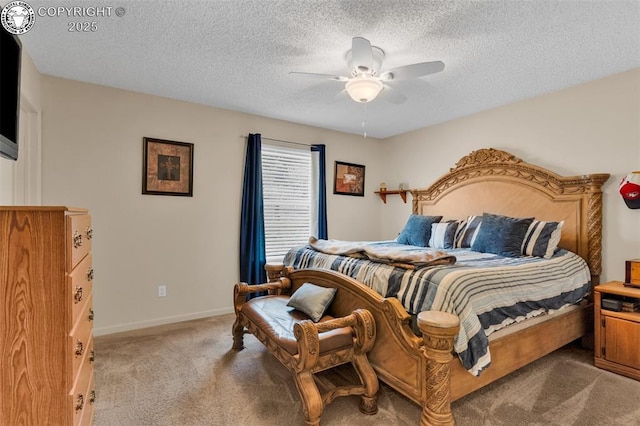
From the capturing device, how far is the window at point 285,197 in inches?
162

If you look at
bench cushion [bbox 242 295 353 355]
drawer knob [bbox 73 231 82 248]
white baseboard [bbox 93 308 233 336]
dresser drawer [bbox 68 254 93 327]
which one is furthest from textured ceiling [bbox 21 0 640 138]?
white baseboard [bbox 93 308 233 336]

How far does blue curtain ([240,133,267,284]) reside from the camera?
12.4 ft

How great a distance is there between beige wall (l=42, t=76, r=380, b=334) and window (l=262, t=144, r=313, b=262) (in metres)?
0.35

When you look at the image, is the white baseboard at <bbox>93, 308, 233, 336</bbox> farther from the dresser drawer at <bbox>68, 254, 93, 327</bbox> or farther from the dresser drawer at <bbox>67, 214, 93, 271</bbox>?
the dresser drawer at <bbox>67, 214, 93, 271</bbox>

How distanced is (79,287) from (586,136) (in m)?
4.06

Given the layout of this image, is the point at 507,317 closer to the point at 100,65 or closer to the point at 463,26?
the point at 463,26

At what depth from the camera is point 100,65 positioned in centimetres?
264

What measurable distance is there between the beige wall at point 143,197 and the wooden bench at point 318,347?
4.93 feet

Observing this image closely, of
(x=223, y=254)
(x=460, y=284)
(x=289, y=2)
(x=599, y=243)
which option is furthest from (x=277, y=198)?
(x=599, y=243)

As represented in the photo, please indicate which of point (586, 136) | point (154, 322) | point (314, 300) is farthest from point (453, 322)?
point (154, 322)

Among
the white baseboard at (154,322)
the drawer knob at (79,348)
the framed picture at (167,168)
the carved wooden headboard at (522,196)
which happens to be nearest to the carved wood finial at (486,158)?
the carved wooden headboard at (522,196)

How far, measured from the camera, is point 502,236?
291 centimetres

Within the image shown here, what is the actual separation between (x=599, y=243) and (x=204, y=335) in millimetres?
3775

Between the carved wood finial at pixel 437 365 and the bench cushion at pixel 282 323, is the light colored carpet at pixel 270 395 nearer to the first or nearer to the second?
the carved wood finial at pixel 437 365
